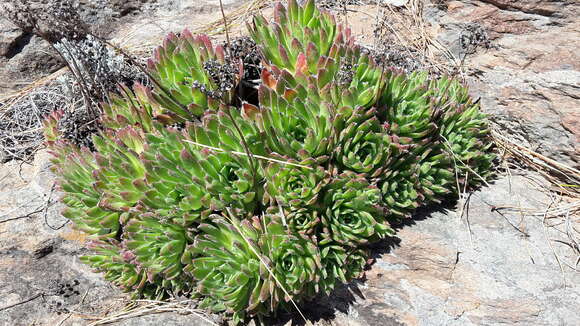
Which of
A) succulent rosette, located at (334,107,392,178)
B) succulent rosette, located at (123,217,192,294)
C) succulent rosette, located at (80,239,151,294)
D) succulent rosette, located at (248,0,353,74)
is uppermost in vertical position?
succulent rosette, located at (248,0,353,74)

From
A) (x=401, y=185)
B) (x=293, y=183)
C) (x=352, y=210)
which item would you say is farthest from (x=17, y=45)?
(x=401, y=185)

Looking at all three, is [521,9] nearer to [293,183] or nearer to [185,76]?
[293,183]

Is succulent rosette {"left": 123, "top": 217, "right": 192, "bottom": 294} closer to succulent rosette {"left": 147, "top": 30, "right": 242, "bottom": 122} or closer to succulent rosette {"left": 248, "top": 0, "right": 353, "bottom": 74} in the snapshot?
succulent rosette {"left": 147, "top": 30, "right": 242, "bottom": 122}

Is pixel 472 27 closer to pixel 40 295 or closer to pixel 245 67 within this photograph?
pixel 245 67

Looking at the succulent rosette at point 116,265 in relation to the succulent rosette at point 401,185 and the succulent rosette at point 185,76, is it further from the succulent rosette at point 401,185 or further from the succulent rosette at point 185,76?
the succulent rosette at point 401,185

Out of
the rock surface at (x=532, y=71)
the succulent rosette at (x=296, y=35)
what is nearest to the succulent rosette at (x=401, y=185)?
the succulent rosette at (x=296, y=35)

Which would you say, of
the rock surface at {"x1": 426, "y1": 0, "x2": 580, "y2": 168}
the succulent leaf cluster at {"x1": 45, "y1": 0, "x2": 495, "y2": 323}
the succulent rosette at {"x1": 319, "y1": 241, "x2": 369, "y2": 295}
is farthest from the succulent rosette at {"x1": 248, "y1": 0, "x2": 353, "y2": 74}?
the rock surface at {"x1": 426, "y1": 0, "x2": 580, "y2": 168}
